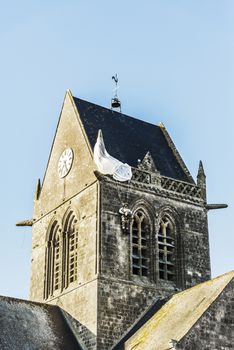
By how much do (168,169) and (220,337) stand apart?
11220mm

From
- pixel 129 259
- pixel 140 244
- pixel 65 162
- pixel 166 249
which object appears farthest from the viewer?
pixel 65 162

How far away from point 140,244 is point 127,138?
569cm

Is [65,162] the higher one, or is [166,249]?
[65,162]

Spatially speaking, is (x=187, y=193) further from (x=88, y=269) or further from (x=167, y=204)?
(x=88, y=269)

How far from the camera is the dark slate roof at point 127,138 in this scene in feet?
112

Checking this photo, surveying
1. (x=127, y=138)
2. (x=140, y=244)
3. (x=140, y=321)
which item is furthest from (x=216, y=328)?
(x=127, y=138)

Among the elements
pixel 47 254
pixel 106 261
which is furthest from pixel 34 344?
pixel 47 254

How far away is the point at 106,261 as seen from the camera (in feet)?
99.9

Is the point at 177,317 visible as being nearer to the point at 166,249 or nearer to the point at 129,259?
the point at 129,259

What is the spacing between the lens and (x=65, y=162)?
34.9 meters

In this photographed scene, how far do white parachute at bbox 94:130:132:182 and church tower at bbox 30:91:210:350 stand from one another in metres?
0.28

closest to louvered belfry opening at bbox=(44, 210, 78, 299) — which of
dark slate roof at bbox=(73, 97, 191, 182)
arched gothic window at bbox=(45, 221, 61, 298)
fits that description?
arched gothic window at bbox=(45, 221, 61, 298)

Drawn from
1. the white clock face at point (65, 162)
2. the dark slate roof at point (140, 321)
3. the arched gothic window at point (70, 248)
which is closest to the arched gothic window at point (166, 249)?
the dark slate roof at point (140, 321)

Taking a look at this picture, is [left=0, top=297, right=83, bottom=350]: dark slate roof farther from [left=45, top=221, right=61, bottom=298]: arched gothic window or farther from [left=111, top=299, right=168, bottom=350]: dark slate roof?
→ [left=45, top=221, right=61, bottom=298]: arched gothic window
